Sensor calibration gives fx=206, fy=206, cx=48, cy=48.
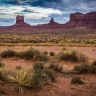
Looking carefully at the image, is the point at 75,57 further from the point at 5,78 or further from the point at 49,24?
the point at 49,24

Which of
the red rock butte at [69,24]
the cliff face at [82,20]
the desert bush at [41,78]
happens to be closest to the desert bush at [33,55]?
the desert bush at [41,78]

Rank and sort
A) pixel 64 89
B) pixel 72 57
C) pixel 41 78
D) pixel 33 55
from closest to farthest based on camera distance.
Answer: pixel 64 89 < pixel 41 78 < pixel 72 57 < pixel 33 55

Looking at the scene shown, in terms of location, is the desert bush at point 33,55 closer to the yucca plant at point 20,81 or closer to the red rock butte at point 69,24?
the yucca plant at point 20,81

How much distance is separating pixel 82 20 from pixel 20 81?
183461 mm

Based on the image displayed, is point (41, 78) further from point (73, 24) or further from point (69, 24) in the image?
point (69, 24)

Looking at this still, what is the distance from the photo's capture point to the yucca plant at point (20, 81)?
8.29 meters

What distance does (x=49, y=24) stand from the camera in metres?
194

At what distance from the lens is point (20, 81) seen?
851 cm

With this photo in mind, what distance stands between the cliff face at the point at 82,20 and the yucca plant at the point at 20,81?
161748 millimetres

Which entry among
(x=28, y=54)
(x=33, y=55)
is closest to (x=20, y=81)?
(x=33, y=55)

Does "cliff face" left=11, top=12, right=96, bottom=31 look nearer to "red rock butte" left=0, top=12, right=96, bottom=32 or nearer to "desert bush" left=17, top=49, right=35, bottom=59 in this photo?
"red rock butte" left=0, top=12, right=96, bottom=32

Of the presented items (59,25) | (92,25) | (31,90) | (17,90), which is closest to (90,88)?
(31,90)

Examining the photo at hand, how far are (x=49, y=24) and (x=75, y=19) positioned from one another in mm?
25077

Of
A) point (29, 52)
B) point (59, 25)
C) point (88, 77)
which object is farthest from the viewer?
point (59, 25)
